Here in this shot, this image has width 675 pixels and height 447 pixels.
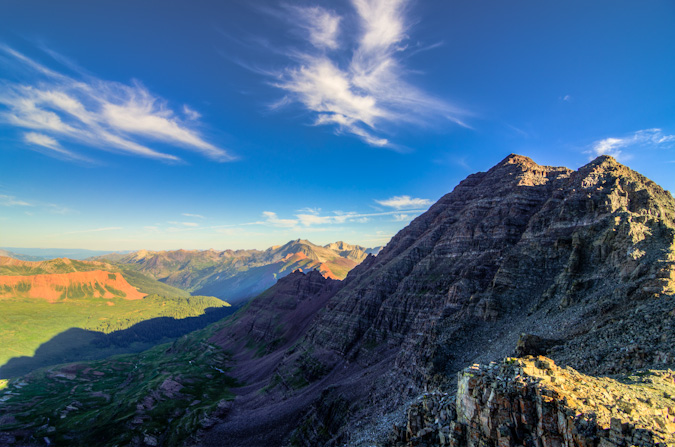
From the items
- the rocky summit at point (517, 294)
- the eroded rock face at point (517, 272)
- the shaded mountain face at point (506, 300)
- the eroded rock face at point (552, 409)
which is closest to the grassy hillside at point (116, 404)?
the shaded mountain face at point (506, 300)

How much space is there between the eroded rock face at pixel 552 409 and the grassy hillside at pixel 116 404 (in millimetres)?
103897

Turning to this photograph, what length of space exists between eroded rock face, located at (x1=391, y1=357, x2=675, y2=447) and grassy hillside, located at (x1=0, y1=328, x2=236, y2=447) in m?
104

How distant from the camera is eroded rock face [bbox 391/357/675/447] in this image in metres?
21.3

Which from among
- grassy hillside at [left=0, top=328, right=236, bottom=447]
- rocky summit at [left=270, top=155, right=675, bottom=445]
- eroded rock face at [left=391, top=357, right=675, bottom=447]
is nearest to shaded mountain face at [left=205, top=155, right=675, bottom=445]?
rocky summit at [left=270, top=155, right=675, bottom=445]

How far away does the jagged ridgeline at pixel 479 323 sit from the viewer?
4050 centimetres

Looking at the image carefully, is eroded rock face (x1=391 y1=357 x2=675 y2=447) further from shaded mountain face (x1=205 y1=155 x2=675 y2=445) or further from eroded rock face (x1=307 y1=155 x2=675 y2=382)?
eroded rock face (x1=307 y1=155 x2=675 y2=382)

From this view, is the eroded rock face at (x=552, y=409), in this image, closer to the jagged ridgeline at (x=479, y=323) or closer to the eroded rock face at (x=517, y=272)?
the jagged ridgeline at (x=479, y=323)

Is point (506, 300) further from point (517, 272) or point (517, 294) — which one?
point (517, 272)

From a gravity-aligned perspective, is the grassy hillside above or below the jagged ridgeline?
below

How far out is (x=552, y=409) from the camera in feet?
79.4

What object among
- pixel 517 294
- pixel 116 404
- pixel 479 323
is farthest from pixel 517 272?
pixel 116 404

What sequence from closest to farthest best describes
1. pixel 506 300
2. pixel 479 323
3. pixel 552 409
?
pixel 552 409 < pixel 479 323 < pixel 506 300

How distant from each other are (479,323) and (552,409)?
56182 millimetres

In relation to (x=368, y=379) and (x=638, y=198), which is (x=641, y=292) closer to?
(x=638, y=198)
